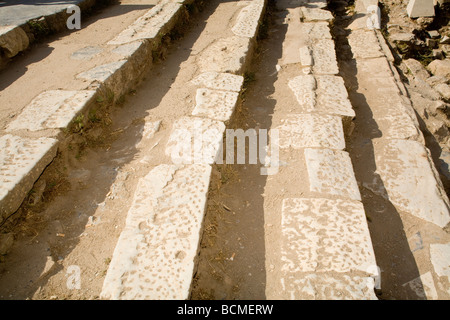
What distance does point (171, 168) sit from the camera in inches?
91.7

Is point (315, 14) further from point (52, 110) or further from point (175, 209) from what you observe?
point (175, 209)

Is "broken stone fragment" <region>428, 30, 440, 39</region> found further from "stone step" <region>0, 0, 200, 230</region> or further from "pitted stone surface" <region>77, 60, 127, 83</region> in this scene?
"pitted stone surface" <region>77, 60, 127, 83</region>

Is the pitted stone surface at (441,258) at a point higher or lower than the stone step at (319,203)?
lower

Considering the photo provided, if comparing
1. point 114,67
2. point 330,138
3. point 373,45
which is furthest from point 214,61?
point 373,45

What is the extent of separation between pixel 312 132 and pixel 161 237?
165 centimetres

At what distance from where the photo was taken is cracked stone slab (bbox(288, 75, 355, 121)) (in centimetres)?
304

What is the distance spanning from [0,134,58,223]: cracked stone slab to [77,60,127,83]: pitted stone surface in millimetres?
948

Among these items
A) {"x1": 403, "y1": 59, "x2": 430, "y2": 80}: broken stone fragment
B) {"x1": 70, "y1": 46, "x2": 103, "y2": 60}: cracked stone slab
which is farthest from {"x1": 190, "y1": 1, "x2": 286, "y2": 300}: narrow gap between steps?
{"x1": 403, "y1": 59, "x2": 430, "y2": 80}: broken stone fragment

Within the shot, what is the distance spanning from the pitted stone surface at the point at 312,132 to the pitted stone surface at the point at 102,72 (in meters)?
1.77

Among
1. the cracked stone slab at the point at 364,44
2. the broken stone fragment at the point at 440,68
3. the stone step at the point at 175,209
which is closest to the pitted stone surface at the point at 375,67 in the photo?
the cracked stone slab at the point at 364,44

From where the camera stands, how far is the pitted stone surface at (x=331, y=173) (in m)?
2.31

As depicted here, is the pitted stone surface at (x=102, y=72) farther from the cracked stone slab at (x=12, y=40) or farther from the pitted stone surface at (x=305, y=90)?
the pitted stone surface at (x=305, y=90)

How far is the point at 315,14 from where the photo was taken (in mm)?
5199

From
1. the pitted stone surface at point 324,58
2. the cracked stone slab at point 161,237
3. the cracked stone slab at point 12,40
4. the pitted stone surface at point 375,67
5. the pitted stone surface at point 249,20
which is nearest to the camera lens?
the cracked stone slab at point 161,237
